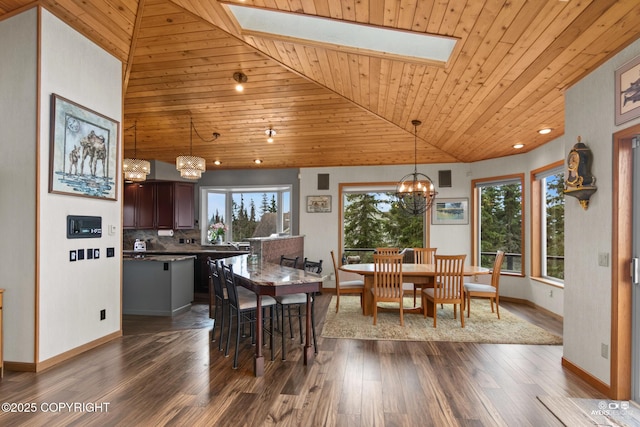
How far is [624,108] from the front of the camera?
95.1 inches

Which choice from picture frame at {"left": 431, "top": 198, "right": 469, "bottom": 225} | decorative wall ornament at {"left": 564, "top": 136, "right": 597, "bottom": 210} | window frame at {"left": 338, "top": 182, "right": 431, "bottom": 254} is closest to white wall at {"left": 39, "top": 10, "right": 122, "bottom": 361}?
window frame at {"left": 338, "top": 182, "right": 431, "bottom": 254}

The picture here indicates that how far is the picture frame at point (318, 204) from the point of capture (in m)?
7.07

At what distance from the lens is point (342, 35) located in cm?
331

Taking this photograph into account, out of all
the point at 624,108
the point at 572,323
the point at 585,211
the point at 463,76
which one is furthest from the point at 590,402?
the point at 463,76

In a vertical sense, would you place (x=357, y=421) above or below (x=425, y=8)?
below

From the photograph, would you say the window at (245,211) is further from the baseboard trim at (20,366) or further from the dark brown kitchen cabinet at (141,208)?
the baseboard trim at (20,366)

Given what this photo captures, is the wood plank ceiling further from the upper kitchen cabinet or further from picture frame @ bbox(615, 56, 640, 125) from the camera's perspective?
the upper kitchen cabinet

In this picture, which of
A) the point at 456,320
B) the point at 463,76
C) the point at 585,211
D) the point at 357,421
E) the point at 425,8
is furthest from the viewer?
the point at 456,320

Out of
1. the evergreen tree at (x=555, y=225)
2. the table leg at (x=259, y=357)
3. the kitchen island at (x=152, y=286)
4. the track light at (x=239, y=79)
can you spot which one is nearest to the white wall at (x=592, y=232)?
the evergreen tree at (x=555, y=225)

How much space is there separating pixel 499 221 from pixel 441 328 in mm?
2986

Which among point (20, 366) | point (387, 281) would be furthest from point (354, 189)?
point (20, 366)

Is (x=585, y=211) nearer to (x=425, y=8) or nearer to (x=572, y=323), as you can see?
(x=572, y=323)

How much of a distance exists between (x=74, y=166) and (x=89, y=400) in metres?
2.19

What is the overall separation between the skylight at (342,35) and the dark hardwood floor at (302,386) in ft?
9.46
